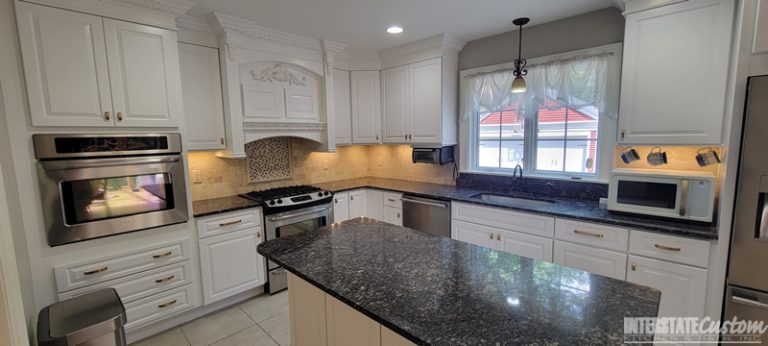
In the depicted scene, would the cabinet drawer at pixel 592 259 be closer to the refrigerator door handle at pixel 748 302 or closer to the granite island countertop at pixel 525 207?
the granite island countertop at pixel 525 207

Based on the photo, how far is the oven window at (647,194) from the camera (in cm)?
214

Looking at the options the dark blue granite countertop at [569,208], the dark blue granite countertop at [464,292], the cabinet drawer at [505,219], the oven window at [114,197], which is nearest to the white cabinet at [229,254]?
the oven window at [114,197]

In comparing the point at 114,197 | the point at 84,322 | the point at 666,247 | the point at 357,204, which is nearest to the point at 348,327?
the point at 84,322

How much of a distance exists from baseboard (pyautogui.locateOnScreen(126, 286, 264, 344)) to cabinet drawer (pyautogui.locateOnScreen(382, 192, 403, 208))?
1.55 metres

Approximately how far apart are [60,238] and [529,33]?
393 centimetres

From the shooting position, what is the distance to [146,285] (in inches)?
93.3

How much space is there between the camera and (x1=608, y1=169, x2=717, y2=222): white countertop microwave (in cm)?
203

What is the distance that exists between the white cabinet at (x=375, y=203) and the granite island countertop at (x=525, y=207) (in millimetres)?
79

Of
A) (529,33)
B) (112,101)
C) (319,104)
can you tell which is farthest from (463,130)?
(112,101)

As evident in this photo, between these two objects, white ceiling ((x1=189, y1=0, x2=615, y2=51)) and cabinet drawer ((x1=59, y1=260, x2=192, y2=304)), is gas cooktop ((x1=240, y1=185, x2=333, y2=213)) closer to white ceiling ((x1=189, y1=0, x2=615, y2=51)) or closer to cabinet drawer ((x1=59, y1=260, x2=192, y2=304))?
cabinet drawer ((x1=59, y1=260, x2=192, y2=304))

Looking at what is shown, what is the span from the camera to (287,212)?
10.3ft

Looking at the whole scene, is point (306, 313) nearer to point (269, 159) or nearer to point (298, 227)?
point (298, 227)

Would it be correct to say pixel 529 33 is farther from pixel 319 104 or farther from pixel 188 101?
pixel 188 101

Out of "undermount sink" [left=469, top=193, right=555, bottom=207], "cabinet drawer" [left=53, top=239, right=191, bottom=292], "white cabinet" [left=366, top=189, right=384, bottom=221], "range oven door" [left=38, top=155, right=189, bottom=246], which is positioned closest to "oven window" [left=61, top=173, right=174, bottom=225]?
"range oven door" [left=38, top=155, right=189, bottom=246]
